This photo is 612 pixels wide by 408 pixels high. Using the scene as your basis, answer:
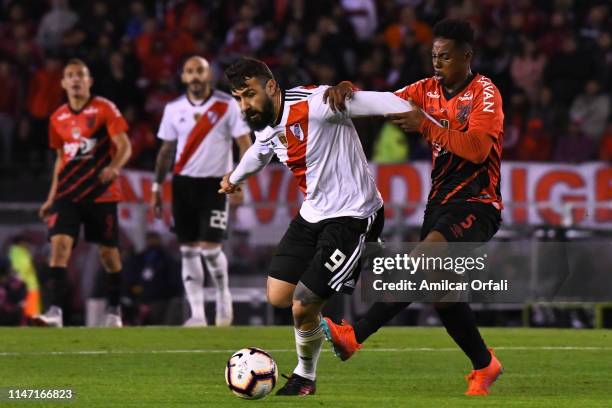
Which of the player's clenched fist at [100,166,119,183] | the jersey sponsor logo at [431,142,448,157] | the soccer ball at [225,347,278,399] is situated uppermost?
the jersey sponsor logo at [431,142,448,157]

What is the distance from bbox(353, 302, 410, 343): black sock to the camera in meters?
8.98

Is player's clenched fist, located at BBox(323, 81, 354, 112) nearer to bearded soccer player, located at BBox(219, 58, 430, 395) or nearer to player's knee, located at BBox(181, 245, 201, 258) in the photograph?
bearded soccer player, located at BBox(219, 58, 430, 395)

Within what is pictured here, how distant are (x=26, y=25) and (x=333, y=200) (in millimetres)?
14938

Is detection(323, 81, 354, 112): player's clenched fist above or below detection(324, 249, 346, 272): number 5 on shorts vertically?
above

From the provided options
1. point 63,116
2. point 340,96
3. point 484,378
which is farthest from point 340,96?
point 63,116

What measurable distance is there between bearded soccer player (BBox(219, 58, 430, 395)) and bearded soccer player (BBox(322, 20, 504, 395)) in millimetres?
186

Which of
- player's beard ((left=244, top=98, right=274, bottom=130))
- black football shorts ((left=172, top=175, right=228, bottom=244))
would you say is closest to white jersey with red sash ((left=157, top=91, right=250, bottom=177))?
black football shorts ((left=172, top=175, right=228, bottom=244))

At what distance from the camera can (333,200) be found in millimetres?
8898

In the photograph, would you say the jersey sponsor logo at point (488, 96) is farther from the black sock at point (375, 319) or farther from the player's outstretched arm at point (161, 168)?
the player's outstretched arm at point (161, 168)

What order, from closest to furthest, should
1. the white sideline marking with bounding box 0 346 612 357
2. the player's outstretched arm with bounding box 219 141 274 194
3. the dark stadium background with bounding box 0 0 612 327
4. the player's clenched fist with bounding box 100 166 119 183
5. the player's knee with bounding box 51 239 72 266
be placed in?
the player's outstretched arm with bounding box 219 141 274 194 → the white sideline marking with bounding box 0 346 612 357 → the player's clenched fist with bounding box 100 166 119 183 → the player's knee with bounding box 51 239 72 266 → the dark stadium background with bounding box 0 0 612 327

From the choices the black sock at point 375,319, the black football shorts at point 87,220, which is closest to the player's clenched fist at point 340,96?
the black sock at point 375,319

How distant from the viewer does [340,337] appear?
347 inches

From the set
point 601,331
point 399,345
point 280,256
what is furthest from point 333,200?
point 601,331

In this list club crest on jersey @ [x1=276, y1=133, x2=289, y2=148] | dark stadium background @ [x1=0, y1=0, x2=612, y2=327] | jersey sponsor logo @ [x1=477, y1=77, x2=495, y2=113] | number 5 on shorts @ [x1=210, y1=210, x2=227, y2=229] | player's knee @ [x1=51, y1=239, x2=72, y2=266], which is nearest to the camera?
jersey sponsor logo @ [x1=477, y1=77, x2=495, y2=113]
